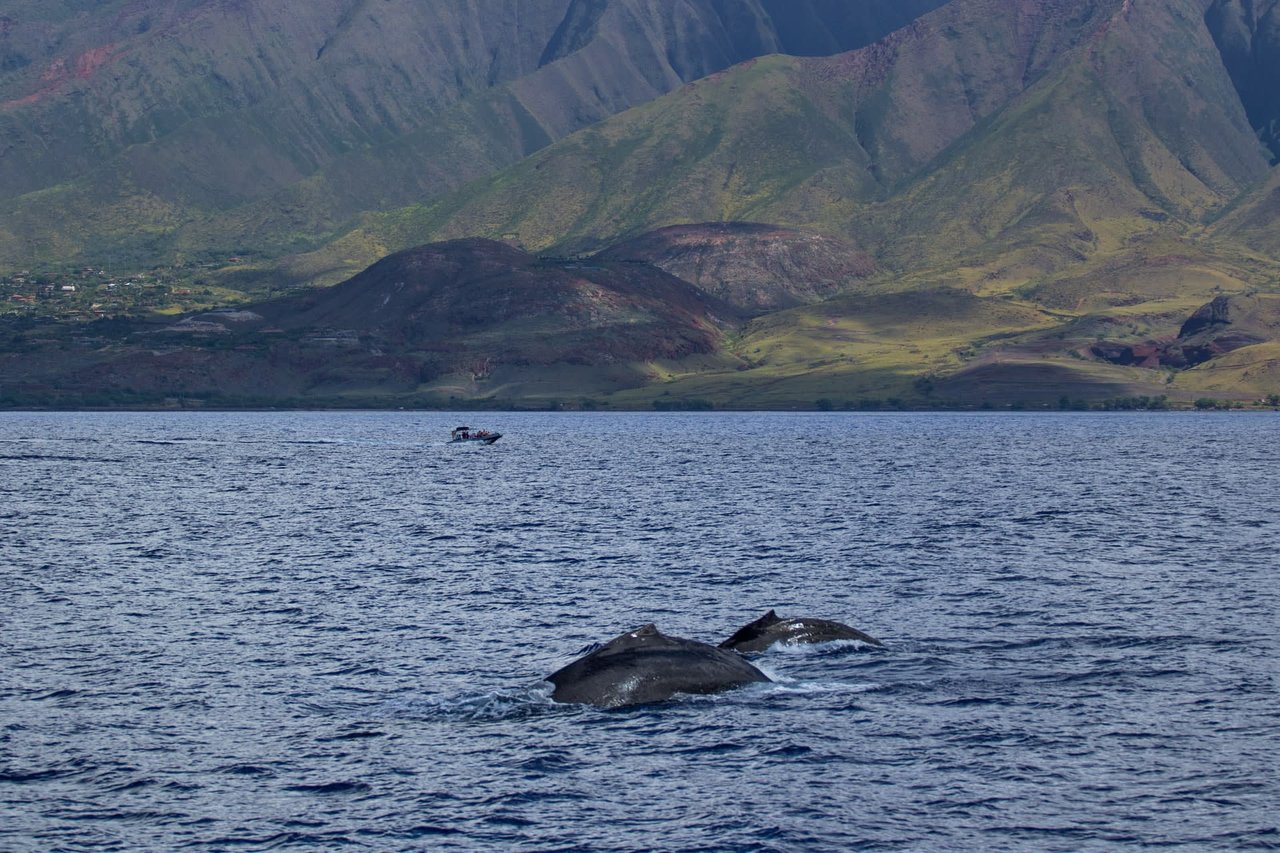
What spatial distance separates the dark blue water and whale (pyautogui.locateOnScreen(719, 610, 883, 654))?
118 cm

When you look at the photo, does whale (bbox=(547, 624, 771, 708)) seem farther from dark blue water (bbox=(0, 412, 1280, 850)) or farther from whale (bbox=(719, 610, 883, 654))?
whale (bbox=(719, 610, 883, 654))

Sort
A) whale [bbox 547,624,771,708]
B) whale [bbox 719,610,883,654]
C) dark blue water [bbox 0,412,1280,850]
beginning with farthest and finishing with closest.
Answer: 1. whale [bbox 719,610,883,654]
2. whale [bbox 547,624,771,708]
3. dark blue water [bbox 0,412,1280,850]

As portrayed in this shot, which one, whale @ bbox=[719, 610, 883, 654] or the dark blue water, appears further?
whale @ bbox=[719, 610, 883, 654]

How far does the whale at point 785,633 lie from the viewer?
66.4 meters

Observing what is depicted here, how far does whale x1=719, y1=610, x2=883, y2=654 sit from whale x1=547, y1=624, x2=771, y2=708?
512 centimetres

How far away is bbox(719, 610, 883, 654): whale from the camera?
66438 mm

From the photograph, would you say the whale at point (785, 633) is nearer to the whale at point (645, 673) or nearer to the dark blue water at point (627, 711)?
the dark blue water at point (627, 711)

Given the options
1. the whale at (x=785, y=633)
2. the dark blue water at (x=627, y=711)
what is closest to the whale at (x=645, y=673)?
the dark blue water at (x=627, y=711)

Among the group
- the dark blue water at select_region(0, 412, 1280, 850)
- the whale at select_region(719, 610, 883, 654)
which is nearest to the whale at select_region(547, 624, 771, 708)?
the dark blue water at select_region(0, 412, 1280, 850)

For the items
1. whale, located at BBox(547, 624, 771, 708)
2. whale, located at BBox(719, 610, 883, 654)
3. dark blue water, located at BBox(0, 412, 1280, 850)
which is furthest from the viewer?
whale, located at BBox(719, 610, 883, 654)

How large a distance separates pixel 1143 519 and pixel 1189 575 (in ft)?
131

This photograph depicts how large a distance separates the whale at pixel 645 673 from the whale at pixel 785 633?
202 inches

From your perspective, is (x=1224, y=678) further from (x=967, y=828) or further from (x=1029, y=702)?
(x=967, y=828)

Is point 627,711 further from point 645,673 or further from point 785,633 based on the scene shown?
point 785,633
